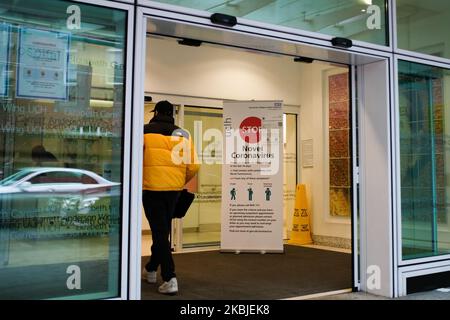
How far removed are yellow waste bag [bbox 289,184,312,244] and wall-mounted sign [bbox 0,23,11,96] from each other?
5.63 meters

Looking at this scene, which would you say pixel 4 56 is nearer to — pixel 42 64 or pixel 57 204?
pixel 42 64

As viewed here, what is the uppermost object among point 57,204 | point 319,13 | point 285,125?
point 319,13

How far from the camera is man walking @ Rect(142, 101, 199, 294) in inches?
155

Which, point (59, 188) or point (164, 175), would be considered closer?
point (59, 188)

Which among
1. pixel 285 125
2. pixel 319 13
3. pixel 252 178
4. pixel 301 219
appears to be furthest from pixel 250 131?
pixel 319 13

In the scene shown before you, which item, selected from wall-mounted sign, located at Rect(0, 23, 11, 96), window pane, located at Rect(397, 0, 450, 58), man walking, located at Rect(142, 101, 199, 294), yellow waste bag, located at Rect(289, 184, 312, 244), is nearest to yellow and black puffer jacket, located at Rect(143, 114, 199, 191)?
man walking, located at Rect(142, 101, 199, 294)

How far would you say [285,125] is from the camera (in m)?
8.12

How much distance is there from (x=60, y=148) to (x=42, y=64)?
512 millimetres

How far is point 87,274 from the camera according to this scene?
2.92 m

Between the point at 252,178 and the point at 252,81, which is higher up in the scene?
the point at 252,81

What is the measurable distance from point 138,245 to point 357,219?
2176mm

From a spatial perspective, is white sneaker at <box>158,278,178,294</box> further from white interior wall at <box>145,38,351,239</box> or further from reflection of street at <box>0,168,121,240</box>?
white interior wall at <box>145,38,351,239</box>

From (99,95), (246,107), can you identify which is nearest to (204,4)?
(99,95)

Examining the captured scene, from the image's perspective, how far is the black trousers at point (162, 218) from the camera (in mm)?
4031
